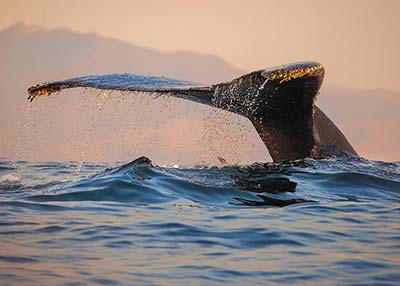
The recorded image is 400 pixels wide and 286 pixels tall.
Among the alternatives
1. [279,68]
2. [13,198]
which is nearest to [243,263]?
[279,68]

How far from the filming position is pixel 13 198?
26.7 ft

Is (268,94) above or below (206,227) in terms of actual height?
above

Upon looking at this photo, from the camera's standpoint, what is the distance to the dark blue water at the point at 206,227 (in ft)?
16.8

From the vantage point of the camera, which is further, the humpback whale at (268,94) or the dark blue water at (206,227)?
the humpback whale at (268,94)

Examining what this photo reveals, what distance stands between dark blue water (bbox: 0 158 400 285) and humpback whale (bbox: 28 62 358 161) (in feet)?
1.46

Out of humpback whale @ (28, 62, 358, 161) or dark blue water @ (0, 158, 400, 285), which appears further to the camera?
humpback whale @ (28, 62, 358, 161)

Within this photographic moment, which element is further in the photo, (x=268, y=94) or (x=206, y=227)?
(x=268, y=94)

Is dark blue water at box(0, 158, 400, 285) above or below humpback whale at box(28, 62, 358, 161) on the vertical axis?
below

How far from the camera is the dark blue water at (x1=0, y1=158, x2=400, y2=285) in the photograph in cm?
511

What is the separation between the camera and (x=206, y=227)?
663 centimetres

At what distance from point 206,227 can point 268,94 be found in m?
2.41

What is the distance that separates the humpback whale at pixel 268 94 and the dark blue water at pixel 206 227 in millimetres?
445

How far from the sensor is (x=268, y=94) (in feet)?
28.1

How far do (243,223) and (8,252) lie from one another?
89.5 inches
